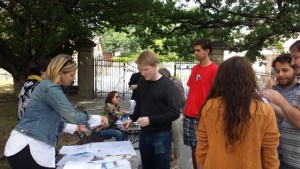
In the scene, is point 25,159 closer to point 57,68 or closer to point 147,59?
point 57,68

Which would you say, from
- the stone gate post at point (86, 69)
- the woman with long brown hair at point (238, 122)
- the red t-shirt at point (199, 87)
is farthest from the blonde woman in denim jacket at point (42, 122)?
the stone gate post at point (86, 69)

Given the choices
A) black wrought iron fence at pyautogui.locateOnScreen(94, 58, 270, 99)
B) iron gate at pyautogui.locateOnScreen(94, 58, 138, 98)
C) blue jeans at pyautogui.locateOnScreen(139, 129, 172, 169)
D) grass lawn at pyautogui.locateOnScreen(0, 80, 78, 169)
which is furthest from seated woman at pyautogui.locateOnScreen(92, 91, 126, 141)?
iron gate at pyautogui.locateOnScreen(94, 58, 138, 98)

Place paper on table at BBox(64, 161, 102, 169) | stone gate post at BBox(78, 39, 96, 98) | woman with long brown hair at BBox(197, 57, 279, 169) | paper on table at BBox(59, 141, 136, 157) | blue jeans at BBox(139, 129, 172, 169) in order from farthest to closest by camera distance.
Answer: stone gate post at BBox(78, 39, 96, 98)
blue jeans at BBox(139, 129, 172, 169)
paper on table at BBox(59, 141, 136, 157)
paper on table at BBox(64, 161, 102, 169)
woman with long brown hair at BBox(197, 57, 279, 169)

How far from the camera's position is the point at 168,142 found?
3443mm

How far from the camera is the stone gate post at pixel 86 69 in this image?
14664mm

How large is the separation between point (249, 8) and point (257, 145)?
1241cm

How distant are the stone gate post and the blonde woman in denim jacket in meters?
12.2

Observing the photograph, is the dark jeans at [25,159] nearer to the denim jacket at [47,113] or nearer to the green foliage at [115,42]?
the denim jacket at [47,113]

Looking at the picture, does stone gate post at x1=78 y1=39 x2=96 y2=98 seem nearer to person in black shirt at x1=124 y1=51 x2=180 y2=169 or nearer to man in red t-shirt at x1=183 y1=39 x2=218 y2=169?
man in red t-shirt at x1=183 y1=39 x2=218 y2=169

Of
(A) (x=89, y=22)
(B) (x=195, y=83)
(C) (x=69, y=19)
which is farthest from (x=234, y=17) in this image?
(B) (x=195, y=83)

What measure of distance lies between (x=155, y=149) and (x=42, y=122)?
1.28m

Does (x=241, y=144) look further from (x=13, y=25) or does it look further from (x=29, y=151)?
(x=13, y=25)

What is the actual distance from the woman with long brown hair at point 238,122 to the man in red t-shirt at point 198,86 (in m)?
1.96

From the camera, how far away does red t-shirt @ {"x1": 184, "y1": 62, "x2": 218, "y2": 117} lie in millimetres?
4168
